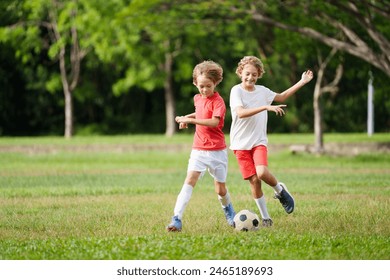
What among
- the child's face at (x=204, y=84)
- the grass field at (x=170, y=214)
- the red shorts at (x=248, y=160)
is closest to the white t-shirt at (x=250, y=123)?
the red shorts at (x=248, y=160)

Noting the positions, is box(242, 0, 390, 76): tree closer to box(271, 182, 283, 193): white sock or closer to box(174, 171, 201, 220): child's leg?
box(271, 182, 283, 193): white sock

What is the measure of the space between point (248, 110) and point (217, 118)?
0.36 metres

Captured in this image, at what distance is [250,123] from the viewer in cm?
1027

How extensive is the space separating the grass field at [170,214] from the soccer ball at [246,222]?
0.49ft

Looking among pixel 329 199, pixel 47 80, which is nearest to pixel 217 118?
pixel 329 199

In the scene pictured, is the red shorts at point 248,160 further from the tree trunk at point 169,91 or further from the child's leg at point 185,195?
the tree trunk at point 169,91

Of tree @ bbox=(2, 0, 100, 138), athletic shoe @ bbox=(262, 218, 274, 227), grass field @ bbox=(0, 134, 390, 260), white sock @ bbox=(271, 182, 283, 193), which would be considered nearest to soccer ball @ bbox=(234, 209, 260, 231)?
grass field @ bbox=(0, 134, 390, 260)

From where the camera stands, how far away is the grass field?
8492 millimetres

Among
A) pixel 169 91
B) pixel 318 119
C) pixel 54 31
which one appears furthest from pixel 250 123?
pixel 54 31

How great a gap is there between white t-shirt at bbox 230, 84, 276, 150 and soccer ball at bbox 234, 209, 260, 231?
81 centimetres

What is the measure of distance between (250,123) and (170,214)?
2.18m

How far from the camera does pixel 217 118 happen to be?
32.3ft

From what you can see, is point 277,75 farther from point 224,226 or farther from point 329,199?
point 224,226
